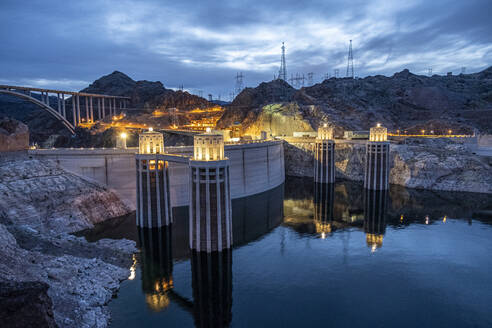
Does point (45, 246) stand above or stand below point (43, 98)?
below

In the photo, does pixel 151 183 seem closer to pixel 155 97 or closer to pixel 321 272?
pixel 321 272

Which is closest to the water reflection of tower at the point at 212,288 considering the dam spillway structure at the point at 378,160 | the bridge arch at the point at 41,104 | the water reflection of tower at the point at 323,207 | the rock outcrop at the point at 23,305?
the rock outcrop at the point at 23,305

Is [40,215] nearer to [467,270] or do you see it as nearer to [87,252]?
[87,252]

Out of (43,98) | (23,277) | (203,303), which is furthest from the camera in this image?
(43,98)

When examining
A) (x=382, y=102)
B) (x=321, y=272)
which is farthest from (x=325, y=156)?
(x=382, y=102)

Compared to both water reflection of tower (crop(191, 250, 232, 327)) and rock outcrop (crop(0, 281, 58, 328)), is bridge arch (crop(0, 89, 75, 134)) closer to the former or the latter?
water reflection of tower (crop(191, 250, 232, 327))

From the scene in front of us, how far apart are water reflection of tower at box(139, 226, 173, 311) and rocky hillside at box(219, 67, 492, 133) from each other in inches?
2756

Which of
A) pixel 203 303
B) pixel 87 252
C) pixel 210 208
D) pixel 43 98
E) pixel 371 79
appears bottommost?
pixel 203 303

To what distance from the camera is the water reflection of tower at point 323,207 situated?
166 ft

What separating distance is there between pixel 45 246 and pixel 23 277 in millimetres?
8554

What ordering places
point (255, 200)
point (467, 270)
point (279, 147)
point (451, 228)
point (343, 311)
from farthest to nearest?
point (279, 147) < point (255, 200) < point (451, 228) < point (467, 270) < point (343, 311)

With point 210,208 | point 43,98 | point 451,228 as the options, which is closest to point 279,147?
point 451,228

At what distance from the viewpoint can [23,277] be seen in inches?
944

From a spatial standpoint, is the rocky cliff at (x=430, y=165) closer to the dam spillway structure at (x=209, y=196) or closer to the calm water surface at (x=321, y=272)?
the calm water surface at (x=321, y=272)
